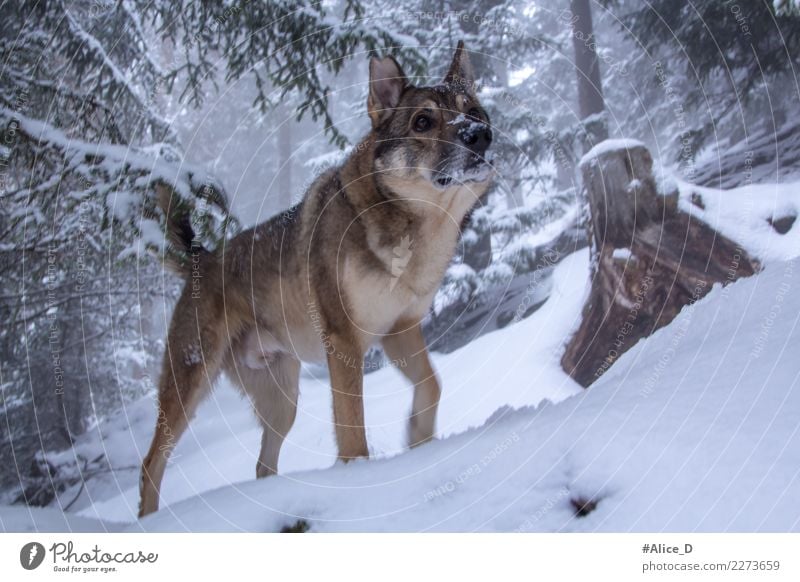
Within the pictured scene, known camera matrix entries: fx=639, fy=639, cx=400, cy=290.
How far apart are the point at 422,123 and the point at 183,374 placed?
1.82m

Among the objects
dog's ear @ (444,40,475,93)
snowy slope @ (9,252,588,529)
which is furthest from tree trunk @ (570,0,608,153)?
dog's ear @ (444,40,475,93)

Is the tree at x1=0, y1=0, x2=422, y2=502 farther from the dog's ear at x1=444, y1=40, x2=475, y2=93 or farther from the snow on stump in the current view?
the snow on stump

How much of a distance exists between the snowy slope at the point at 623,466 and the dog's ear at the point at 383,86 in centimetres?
164

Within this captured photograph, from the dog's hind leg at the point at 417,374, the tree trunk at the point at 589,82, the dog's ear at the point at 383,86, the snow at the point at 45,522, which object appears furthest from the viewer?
the tree trunk at the point at 589,82

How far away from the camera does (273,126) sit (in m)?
4.56

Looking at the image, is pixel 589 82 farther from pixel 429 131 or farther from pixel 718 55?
pixel 429 131

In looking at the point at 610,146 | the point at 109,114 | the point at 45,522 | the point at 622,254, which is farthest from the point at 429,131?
the point at 610,146

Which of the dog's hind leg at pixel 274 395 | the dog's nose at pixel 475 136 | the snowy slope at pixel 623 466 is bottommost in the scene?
the snowy slope at pixel 623 466

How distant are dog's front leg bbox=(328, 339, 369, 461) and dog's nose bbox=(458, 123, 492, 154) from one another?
42.1 inches

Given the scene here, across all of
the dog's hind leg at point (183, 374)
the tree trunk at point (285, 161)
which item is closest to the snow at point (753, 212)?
the tree trunk at point (285, 161)

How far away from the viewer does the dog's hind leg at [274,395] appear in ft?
12.4

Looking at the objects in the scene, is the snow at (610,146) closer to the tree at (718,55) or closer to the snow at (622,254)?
the tree at (718,55)

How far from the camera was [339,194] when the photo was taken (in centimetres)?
330
